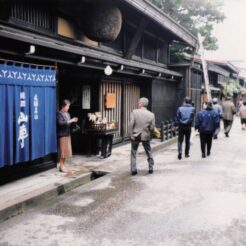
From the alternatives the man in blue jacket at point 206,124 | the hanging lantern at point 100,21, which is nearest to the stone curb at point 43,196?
the hanging lantern at point 100,21

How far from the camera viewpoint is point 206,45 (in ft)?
102

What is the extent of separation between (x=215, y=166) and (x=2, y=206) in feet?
23.3

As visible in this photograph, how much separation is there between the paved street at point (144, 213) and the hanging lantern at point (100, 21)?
4375 mm

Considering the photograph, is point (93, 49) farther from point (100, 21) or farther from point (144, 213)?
point (144, 213)

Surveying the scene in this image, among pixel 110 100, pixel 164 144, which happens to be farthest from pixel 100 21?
pixel 164 144

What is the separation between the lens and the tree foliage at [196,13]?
28.2m

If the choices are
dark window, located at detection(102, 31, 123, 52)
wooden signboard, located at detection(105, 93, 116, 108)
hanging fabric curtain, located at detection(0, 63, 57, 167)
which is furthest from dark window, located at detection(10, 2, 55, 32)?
dark window, located at detection(102, 31, 123, 52)

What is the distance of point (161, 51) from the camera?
21125mm

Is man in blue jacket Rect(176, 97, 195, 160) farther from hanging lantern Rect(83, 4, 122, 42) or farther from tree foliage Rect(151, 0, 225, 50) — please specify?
tree foliage Rect(151, 0, 225, 50)

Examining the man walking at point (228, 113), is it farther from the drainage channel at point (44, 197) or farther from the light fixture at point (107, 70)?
the drainage channel at point (44, 197)

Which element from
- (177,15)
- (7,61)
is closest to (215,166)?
(7,61)

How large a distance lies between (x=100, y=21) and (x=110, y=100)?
3.19 metres

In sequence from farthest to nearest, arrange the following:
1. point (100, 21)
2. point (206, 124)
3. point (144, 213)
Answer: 1. point (206, 124)
2. point (100, 21)
3. point (144, 213)

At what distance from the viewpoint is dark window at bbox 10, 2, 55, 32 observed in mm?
9391
